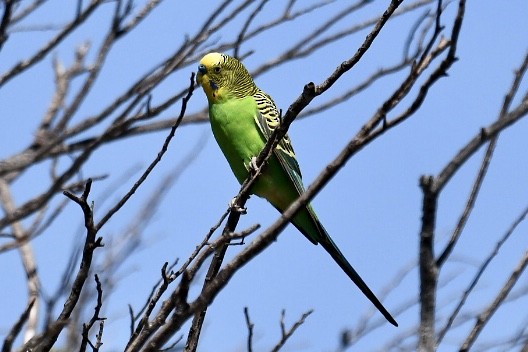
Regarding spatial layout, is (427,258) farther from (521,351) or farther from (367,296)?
(367,296)

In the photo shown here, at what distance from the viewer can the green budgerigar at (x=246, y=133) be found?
4.71 m

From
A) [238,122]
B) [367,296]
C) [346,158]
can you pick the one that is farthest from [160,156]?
[238,122]

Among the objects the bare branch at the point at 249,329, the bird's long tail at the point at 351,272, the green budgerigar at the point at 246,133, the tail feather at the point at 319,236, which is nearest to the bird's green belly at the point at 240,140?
the green budgerigar at the point at 246,133

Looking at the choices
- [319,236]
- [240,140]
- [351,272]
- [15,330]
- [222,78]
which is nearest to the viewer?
[15,330]

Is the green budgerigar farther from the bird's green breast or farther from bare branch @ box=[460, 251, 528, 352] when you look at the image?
bare branch @ box=[460, 251, 528, 352]

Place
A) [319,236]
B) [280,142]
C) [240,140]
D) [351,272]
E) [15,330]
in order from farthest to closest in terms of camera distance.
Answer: [280,142] < [240,140] < [319,236] < [351,272] < [15,330]

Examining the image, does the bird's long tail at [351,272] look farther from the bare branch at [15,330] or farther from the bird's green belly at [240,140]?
the bare branch at [15,330]

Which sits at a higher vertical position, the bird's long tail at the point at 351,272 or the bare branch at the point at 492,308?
the bird's long tail at the point at 351,272

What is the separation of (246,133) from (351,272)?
1.29m

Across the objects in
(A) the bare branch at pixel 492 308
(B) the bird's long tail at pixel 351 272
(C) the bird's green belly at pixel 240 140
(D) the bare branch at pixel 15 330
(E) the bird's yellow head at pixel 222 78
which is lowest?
(A) the bare branch at pixel 492 308

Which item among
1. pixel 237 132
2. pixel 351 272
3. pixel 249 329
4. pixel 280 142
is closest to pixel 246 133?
pixel 237 132

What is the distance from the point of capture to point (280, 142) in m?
4.84

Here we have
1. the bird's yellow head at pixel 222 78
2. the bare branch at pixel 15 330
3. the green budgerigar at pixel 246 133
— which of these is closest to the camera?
the bare branch at pixel 15 330

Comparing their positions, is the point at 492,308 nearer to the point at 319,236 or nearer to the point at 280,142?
the point at 319,236
